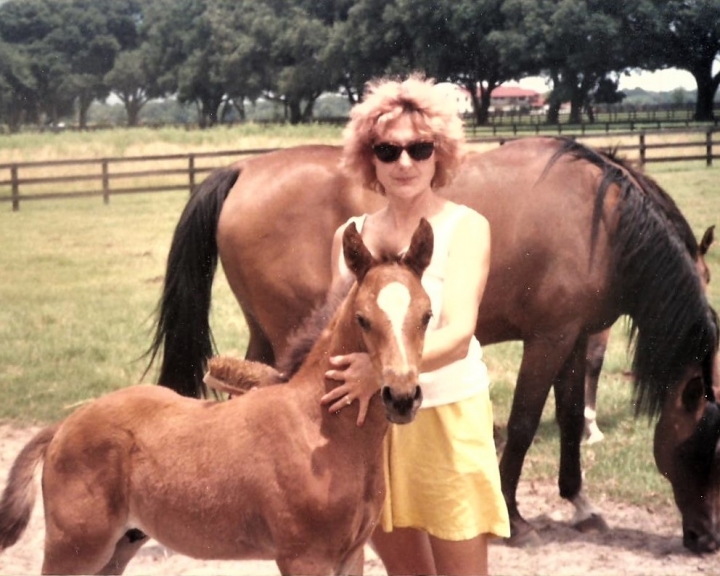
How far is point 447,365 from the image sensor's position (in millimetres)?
1922

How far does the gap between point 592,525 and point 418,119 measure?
232cm

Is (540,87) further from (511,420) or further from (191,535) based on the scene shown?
(191,535)

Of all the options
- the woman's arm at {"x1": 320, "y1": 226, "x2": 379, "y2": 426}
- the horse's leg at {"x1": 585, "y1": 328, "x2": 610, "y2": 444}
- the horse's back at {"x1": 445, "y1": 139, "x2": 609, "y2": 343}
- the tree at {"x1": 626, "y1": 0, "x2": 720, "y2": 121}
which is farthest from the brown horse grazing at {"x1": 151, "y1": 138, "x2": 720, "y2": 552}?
the woman's arm at {"x1": 320, "y1": 226, "x2": 379, "y2": 426}

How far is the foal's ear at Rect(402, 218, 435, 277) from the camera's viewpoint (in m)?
1.69

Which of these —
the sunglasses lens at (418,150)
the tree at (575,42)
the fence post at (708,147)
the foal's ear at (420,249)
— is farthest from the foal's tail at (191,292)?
the fence post at (708,147)

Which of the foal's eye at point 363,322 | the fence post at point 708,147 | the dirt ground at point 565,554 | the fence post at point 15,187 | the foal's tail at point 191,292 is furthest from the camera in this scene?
the fence post at point 708,147

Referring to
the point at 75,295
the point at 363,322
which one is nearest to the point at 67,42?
the point at 75,295

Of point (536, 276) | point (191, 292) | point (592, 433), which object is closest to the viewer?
point (536, 276)

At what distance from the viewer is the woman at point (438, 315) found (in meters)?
1.88

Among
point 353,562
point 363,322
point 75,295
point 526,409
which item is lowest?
point 526,409

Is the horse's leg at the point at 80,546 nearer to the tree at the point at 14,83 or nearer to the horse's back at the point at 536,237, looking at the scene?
the horse's back at the point at 536,237

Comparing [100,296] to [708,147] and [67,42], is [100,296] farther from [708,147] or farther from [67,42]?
[708,147]

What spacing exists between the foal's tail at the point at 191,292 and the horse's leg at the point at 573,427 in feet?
4.98

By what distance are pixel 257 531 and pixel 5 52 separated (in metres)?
3.04
